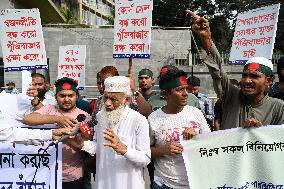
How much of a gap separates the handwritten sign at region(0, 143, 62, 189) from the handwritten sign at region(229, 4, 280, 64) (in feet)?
11.9

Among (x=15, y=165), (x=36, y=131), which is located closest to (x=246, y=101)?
(x=36, y=131)

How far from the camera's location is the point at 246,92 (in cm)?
382

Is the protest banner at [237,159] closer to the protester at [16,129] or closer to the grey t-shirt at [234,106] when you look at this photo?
the grey t-shirt at [234,106]

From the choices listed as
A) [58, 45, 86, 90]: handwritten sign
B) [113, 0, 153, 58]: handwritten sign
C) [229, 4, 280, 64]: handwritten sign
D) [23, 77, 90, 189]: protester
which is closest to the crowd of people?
[23, 77, 90, 189]: protester

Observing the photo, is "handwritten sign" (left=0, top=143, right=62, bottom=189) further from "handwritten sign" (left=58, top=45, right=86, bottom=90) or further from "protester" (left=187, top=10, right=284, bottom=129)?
"handwritten sign" (left=58, top=45, right=86, bottom=90)

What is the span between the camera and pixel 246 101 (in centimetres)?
390

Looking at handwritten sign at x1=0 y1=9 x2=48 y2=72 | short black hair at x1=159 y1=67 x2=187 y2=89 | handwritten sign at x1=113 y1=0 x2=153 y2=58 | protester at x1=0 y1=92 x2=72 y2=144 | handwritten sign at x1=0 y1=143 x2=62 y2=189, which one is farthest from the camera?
handwritten sign at x1=113 y1=0 x2=153 y2=58

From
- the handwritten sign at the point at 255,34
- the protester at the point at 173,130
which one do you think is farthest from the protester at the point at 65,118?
the handwritten sign at the point at 255,34

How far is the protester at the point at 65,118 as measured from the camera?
446 cm

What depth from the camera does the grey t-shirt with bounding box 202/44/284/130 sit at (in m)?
3.85

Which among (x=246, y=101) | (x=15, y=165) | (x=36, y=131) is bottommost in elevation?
(x=15, y=165)

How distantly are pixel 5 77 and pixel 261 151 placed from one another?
18.5 meters

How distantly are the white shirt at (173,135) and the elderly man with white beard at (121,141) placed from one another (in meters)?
0.14

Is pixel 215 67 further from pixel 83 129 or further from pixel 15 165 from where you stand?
pixel 15 165
